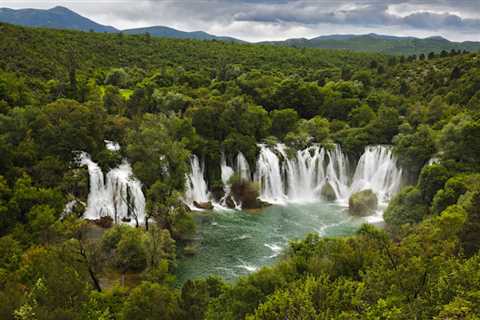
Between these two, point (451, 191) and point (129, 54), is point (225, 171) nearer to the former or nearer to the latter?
point (451, 191)

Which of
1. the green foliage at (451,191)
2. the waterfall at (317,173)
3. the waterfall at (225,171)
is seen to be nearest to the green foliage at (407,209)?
the green foliage at (451,191)

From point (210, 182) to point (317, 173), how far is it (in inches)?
533

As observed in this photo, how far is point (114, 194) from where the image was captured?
137ft

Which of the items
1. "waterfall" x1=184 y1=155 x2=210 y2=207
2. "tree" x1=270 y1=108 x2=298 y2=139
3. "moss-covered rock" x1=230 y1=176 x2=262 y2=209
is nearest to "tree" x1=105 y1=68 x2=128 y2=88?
"tree" x1=270 y1=108 x2=298 y2=139

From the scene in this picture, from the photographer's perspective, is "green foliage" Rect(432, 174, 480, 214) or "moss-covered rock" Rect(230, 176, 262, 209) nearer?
"green foliage" Rect(432, 174, 480, 214)

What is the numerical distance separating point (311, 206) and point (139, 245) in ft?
76.2

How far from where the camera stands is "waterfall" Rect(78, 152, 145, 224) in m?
40.8

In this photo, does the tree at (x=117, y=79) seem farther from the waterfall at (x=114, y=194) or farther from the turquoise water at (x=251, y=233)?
the turquoise water at (x=251, y=233)

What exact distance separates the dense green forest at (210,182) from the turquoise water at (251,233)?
210 cm

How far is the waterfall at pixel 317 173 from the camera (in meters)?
51.6

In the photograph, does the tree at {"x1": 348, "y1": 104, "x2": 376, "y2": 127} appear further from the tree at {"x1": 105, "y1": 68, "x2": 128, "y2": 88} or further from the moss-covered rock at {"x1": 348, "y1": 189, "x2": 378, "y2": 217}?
the tree at {"x1": 105, "y1": 68, "x2": 128, "y2": 88}

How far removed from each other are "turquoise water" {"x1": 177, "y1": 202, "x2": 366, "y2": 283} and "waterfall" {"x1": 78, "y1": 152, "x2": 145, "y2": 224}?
6.10 m

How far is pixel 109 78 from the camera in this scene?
69.7 meters

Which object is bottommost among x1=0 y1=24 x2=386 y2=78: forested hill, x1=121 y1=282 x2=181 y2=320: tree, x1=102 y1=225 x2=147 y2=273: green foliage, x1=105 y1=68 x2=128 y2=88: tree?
x1=102 y1=225 x2=147 y2=273: green foliage
